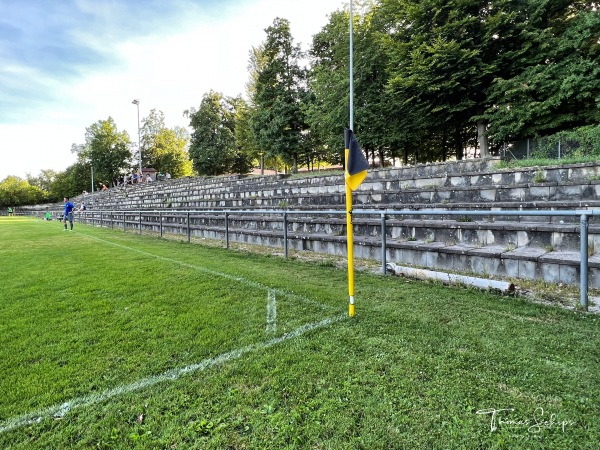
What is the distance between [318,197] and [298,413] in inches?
333

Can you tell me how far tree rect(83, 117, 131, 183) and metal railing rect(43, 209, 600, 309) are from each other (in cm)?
3648

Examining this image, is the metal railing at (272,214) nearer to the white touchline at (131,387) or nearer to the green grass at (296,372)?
the green grass at (296,372)

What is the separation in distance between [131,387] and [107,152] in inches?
2726

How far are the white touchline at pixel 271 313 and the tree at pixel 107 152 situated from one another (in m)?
66.6

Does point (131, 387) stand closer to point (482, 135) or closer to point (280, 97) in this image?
point (482, 135)

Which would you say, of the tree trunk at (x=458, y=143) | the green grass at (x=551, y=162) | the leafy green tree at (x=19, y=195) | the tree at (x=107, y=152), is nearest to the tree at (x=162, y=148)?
the tree at (x=107, y=152)

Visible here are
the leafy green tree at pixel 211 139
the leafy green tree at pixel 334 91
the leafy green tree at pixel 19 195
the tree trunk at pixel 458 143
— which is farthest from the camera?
the leafy green tree at pixel 19 195

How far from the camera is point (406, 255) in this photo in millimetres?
6176

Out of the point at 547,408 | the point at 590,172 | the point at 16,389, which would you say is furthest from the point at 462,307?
the point at 590,172

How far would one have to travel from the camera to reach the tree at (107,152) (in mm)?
60031

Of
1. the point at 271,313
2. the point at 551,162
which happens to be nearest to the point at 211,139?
the point at 551,162

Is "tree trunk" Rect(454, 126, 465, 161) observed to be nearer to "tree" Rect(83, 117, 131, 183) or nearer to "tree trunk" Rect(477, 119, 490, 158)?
"tree trunk" Rect(477, 119, 490, 158)

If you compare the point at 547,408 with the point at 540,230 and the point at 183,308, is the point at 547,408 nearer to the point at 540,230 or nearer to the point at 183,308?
the point at 183,308

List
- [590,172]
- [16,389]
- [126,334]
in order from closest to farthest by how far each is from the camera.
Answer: [16,389] → [126,334] → [590,172]
